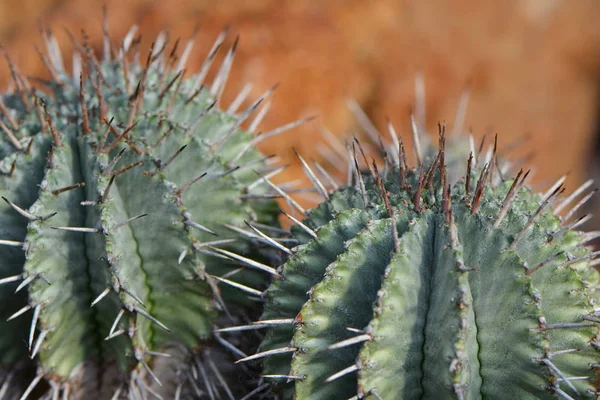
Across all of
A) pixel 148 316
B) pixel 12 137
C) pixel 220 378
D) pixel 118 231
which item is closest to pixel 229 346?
pixel 220 378

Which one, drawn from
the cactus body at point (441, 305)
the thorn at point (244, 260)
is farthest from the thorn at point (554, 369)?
the thorn at point (244, 260)

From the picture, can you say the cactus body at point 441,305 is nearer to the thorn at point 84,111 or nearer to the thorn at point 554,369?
the thorn at point 554,369

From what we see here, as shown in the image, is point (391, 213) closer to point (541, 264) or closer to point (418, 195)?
point (418, 195)

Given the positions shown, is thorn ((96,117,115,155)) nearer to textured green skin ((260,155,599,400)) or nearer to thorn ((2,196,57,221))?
thorn ((2,196,57,221))

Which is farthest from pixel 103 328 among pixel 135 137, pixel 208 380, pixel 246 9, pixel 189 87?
pixel 246 9

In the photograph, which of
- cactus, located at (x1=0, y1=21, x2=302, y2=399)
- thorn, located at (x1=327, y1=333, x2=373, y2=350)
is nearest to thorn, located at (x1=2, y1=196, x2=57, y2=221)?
cactus, located at (x1=0, y1=21, x2=302, y2=399)

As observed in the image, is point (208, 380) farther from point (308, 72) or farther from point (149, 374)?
point (308, 72)
